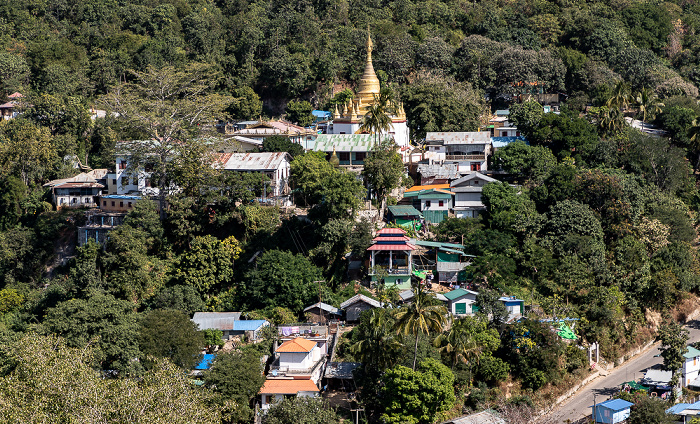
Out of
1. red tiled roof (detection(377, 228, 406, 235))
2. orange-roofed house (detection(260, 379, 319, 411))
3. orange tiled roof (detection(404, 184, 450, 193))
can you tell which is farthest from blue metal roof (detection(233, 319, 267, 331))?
orange tiled roof (detection(404, 184, 450, 193))

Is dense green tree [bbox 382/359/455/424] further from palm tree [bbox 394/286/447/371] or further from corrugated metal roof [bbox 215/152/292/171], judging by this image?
corrugated metal roof [bbox 215/152/292/171]

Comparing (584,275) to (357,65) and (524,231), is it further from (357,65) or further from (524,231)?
(357,65)

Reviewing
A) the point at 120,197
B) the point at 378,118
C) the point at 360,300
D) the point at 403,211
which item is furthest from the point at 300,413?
the point at 378,118

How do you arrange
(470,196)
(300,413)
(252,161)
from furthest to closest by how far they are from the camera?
(252,161), (470,196), (300,413)

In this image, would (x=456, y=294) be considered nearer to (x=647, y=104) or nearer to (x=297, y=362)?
(x=297, y=362)

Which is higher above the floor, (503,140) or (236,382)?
(503,140)

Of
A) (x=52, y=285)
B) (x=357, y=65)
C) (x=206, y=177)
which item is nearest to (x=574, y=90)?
(x=357, y=65)
